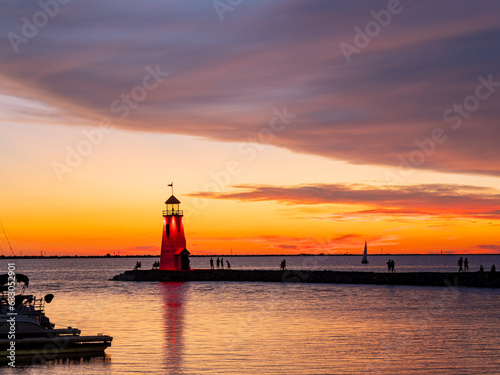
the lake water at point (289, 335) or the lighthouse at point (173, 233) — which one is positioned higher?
the lighthouse at point (173, 233)

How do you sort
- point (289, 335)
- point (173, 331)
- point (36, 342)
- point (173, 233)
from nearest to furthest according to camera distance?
Result: 1. point (36, 342)
2. point (289, 335)
3. point (173, 331)
4. point (173, 233)

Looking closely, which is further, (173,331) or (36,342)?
(173,331)

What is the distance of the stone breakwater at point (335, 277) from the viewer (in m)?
67.2

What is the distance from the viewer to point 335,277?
80.9m

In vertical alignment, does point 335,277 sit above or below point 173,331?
above

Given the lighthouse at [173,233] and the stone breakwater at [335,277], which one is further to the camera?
the lighthouse at [173,233]

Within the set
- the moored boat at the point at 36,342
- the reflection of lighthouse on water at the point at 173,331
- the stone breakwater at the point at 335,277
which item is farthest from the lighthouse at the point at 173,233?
the moored boat at the point at 36,342

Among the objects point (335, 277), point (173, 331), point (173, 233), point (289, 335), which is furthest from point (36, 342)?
point (335, 277)

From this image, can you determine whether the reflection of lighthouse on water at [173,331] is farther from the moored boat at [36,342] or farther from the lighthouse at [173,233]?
the lighthouse at [173,233]

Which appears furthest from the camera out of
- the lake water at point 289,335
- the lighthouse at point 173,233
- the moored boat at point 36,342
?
the lighthouse at point 173,233

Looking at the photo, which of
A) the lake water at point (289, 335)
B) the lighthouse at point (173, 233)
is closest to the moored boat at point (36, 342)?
the lake water at point (289, 335)

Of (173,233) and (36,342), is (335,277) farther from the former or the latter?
(36,342)

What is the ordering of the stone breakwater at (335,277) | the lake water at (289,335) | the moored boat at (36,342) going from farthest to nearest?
1. the stone breakwater at (335,277)
2. the moored boat at (36,342)
3. the lake water at (289,335)

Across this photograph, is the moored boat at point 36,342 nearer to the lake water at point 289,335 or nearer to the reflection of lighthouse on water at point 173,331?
the lake water at point 289,335
